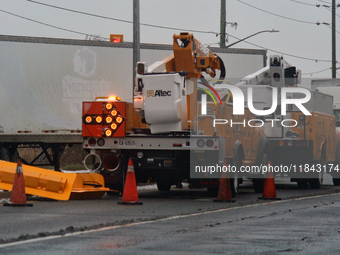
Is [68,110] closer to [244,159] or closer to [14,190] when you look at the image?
[244,159]

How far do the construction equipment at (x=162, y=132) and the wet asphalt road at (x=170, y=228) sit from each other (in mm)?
1319

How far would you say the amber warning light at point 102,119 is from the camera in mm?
14977

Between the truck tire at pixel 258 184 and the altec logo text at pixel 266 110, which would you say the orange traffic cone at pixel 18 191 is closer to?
the altec logo text at pixel 266 110

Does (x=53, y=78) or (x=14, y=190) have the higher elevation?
(x=53, y=78)

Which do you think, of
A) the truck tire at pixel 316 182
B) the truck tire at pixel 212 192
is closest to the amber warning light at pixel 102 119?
the truck tire at pixel 212 192

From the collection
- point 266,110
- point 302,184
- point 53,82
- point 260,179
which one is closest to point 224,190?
point 260,179

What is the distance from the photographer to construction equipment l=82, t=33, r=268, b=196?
14.7 m

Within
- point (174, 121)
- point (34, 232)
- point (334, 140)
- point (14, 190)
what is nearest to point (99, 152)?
point (174, 121)

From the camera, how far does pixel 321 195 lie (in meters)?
16.6

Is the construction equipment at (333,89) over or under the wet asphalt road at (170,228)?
over

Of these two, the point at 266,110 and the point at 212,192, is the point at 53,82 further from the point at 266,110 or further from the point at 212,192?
the point at 212,192

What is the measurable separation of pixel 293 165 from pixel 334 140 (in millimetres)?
3453

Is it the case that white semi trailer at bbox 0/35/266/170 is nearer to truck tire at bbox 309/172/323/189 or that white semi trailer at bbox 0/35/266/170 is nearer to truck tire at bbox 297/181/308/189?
truck tire at bbox 297/181/308/189

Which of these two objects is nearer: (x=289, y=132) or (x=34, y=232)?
(x=34, y=232)
